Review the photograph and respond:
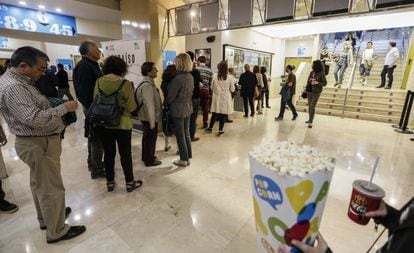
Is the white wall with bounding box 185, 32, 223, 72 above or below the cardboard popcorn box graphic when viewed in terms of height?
above

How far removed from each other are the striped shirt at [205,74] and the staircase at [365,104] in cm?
444

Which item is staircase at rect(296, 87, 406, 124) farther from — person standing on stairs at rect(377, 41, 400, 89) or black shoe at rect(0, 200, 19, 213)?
black shoe at rect(0, 200, 19, 213)

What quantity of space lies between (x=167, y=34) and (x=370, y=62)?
769cm

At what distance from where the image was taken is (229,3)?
405 centimetres

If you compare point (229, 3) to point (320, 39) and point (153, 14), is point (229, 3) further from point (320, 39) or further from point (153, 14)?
point (320, 39)

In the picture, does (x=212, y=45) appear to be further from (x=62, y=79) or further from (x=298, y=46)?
(x=298, y=46)

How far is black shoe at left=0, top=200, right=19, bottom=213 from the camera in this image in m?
2.12

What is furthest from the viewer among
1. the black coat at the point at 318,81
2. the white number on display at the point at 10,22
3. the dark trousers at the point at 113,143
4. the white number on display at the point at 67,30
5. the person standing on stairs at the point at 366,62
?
the person standing on stairs at the point at 366,62

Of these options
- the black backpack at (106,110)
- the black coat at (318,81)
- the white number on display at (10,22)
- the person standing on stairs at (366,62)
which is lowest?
the black backpack at (106,110)

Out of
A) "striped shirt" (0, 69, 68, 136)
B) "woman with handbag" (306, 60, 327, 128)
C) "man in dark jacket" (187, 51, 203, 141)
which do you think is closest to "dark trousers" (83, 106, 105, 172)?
"striped shirt" (0, 69, 68, 136)

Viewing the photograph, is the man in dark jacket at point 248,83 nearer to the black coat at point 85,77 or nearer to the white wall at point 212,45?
the white wall at point 212,45

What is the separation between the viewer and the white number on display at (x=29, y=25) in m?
5.77

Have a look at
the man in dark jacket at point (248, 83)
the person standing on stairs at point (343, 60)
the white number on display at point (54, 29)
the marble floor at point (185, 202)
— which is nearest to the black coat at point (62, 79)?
the white number on display at point (54, 29)

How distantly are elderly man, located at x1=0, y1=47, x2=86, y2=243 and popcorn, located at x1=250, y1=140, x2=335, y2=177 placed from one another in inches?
57.0
